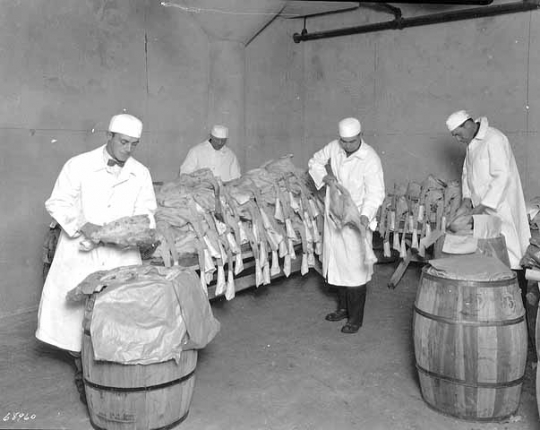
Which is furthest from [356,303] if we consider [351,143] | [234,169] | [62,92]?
[62,92]

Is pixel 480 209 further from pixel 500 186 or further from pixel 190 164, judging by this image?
pixel 190 164

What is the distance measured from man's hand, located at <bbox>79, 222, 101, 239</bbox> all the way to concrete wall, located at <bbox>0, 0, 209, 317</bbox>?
7.40 feet

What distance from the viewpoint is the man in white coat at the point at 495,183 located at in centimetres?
438

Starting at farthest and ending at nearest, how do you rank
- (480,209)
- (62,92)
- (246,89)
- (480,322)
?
(246,89)
(62,92)
(480,209)
(480,322)

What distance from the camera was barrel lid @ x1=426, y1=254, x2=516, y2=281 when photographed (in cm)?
299

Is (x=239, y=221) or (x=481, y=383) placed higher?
(x=239, y=221)

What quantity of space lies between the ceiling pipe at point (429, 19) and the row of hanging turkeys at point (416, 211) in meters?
2.11

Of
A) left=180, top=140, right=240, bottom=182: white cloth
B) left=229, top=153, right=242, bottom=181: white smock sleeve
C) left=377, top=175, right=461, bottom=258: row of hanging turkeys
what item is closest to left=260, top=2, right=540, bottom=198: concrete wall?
left=377, top=175, right=461, bottom=258: row of hanging turkeys

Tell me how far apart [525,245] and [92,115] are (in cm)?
427

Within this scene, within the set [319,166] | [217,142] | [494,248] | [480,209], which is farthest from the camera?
[217,142]

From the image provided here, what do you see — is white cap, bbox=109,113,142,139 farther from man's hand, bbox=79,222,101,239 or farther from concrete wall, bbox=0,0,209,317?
concrete wall, bbox=0,0,209,317

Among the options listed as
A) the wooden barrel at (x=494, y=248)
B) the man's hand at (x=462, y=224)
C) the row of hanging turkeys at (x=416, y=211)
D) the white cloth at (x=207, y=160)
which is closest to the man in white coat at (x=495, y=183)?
the man's hand at (x=462, y=224)

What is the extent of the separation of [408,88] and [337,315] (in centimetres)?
368

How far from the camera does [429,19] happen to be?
6.96 meters
